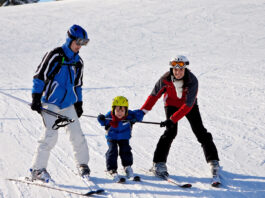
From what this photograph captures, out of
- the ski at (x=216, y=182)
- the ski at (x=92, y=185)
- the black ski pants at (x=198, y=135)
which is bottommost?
the ski at (x=92, y=185)

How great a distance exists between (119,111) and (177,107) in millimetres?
832

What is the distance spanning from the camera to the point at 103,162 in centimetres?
542

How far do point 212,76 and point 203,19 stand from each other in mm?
8363

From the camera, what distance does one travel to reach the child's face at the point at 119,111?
15.3 feet

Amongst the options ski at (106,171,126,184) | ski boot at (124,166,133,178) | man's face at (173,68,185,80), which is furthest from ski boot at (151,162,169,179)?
man's face at (173,68,185,80)

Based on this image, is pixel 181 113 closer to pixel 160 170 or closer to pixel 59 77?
pixel 160 170

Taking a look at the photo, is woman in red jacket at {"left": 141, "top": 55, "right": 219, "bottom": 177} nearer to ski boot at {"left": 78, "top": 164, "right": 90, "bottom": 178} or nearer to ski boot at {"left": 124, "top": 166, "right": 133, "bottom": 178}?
ski boot at {"left": 124, "top": 166, "right": 133, "bottom": 178}

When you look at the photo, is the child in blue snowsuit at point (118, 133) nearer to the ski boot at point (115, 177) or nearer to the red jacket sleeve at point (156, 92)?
the ski boot at point (115, 177)

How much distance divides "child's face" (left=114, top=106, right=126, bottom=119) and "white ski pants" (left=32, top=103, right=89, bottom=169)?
54cm

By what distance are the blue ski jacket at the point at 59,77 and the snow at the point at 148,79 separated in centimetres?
114

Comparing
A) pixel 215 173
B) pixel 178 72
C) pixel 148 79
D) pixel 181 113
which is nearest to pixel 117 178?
pixel 181 113

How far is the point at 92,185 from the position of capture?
4.42 m

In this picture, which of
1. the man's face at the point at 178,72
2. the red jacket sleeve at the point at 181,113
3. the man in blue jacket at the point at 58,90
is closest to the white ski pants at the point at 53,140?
the man in blue jacket at the point at 58,90

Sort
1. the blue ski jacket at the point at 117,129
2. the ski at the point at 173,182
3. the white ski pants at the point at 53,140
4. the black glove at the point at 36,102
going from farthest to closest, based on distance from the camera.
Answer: the blue ski jacket at the point at 117,129 < the ski at the point at 173,182 < the white ski pants at the point at 53,140 < the black glove at the point at 36,102
